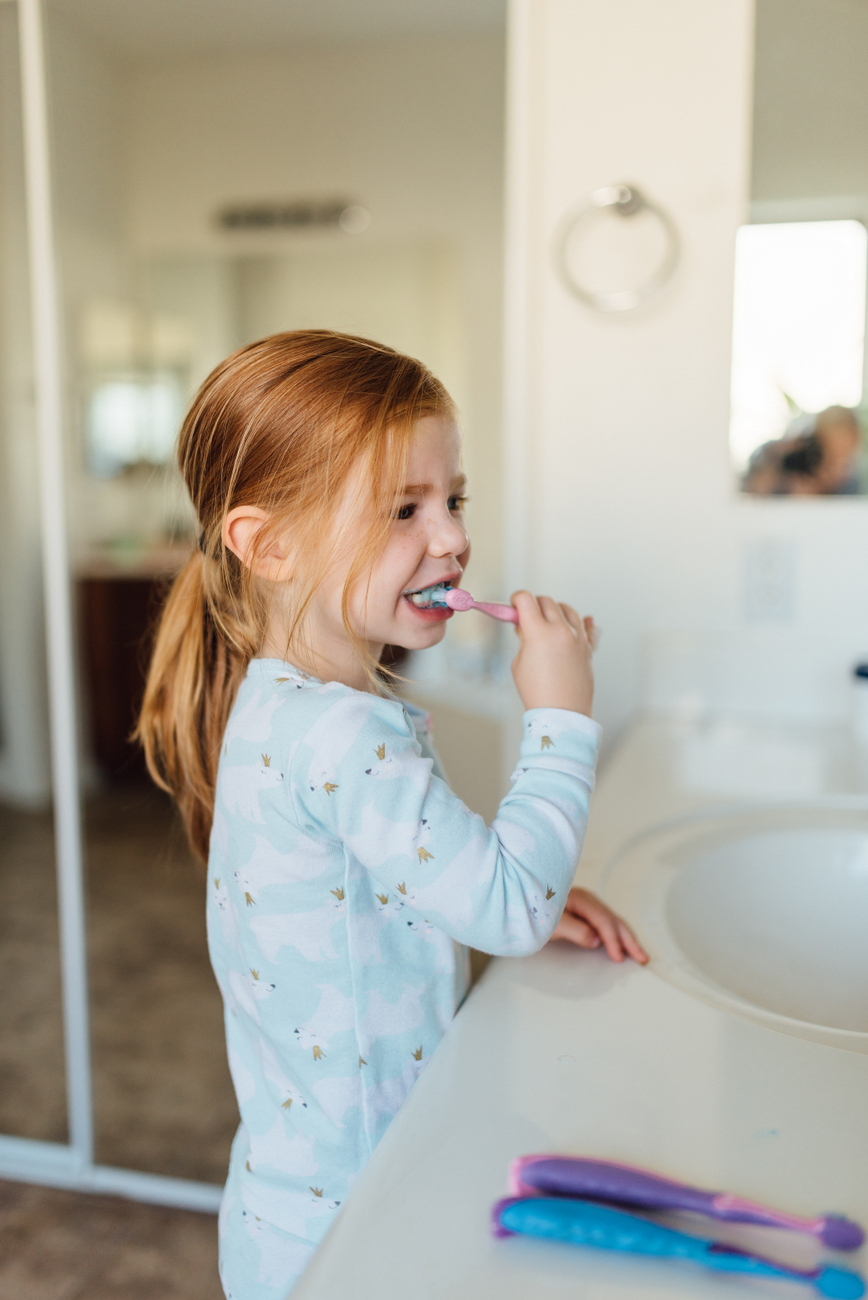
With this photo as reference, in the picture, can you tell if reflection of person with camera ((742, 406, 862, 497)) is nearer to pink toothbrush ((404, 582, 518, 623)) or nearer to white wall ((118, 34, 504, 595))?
pink toothbrush ((404, 582, 518, 623))

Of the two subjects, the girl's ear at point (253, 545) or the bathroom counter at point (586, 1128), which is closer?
the bathroom counter at point (586, 1128)

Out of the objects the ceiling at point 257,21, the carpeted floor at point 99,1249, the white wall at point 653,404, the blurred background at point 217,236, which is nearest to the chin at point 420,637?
the white wall at point 653,404

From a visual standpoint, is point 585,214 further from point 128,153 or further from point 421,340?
point 128,153

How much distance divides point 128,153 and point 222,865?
13.1ft

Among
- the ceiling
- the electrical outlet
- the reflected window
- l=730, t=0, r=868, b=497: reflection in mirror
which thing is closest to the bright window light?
l=730, t=0, r=868, b=497: reflection in mirror

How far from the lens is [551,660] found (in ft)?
2.25

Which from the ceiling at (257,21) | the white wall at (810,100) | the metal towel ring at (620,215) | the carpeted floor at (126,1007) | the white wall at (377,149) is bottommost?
the carpeted floor at (126,1007)

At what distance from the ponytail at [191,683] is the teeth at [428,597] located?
0.17 metres

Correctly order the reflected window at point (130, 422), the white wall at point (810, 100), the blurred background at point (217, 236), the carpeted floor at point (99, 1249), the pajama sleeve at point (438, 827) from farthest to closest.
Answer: the reflected window at point (130, 422) < the blurred background at point (217, 236) < the carpeted floor at point (99, 1249) < the white wall at point (810, 100) < the pajama sleeve at point (438, 827)

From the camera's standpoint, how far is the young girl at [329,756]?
0.65 m

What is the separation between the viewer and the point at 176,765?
0.88 metres

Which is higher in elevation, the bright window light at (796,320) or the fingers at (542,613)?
the bright window light at (796,320)

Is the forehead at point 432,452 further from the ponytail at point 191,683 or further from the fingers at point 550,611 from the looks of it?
the ponytail at point 191,683

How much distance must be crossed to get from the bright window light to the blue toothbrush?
3.72 ft
